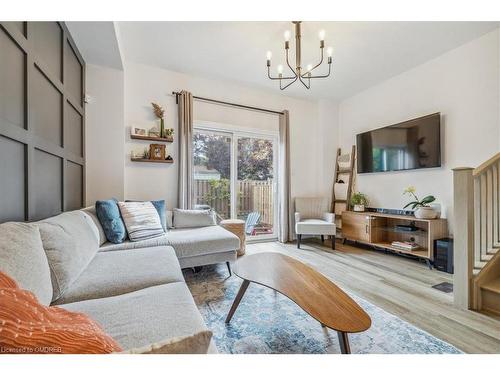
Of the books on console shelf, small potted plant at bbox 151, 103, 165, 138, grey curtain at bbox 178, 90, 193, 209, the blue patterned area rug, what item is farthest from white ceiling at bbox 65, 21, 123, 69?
the books on console shelf

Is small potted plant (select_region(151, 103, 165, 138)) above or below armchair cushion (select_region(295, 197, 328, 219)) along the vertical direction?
above

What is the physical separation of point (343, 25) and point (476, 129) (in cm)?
195

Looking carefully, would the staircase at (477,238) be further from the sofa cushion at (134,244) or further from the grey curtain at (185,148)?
the grey curtain at (185,148)

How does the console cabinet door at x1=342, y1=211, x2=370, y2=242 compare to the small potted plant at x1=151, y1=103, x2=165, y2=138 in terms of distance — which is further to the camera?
the console cabinet door at x1=342, y1=211, x2=370, y2=242

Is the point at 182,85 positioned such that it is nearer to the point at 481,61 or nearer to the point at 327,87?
the point at 327,87

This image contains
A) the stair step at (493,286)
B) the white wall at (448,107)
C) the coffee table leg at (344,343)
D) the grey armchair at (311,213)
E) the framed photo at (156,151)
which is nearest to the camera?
the coffee table leg at (344,343)

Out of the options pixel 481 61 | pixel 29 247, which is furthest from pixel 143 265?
pixel 481 61

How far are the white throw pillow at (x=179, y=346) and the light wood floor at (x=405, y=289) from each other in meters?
1.69

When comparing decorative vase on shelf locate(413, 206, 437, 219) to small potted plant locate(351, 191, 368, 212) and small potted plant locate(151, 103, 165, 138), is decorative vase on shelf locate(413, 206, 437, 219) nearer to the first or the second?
small potted plant locate(351, 191, 368, 212)

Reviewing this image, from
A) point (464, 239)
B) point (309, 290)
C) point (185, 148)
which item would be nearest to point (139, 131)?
point (185, 148)

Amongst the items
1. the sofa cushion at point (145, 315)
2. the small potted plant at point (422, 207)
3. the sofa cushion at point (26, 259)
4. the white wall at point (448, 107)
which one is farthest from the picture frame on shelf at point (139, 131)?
the small potted plant at point (422, 207)

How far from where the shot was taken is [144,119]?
3051 millimetres

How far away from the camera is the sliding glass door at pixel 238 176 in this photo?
349cm

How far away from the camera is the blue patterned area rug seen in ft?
4.29
